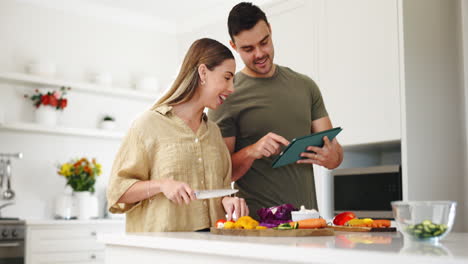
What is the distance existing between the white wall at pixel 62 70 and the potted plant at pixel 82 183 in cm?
21

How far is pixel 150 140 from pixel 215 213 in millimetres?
355

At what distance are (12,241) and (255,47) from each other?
2521 mm

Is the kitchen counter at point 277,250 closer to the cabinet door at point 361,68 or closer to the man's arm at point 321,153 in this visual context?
the man's arm at point 321,153

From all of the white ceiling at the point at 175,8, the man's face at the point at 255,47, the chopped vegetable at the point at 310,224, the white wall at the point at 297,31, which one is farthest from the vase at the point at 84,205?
the chopped vegetable at the point at 310,224

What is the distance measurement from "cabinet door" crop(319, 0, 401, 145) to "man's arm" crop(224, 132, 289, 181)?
1033 millimetres

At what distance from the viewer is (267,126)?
8.20ft

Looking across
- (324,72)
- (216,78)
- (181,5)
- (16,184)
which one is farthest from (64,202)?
(216,78)

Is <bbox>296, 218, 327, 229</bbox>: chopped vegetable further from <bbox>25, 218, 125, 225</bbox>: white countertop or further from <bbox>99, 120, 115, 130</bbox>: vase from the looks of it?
<bbox>99, 120, 115, 130</bbox>: vase

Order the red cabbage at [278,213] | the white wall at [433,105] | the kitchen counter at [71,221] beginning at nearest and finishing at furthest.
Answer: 1. the red cabbage at [278,213]
2. the white wall at [433,105]
3. the kitchen counter at [71,221]

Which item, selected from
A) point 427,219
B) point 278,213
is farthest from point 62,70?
point 427,219

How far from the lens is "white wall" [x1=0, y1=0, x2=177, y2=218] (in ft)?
14.9

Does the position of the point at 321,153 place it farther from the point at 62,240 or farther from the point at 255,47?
the point at 62,240

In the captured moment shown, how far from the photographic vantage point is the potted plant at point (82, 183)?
4555 millimetres

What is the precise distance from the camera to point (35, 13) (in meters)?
4.70
